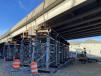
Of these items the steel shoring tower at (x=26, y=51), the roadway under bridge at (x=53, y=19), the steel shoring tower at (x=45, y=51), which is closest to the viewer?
the roadway under bridge at (x=53, y=19)

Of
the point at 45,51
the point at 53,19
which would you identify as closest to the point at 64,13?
the point at 53,19

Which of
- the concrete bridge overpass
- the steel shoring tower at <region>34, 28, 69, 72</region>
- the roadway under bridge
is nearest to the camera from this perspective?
the concrete bridge overpass

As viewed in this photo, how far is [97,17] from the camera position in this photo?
17.8 meters

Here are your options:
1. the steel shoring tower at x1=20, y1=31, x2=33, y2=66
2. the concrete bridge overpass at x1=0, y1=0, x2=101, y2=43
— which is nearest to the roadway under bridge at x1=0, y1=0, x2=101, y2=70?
the concrete bridge overpass at x1=0, y1=0, x2=101, y2=43

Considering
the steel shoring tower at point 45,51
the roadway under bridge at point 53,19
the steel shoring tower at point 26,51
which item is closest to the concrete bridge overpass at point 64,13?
the roadway under bridge at point 53,19

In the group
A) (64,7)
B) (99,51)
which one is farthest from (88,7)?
(99,51)

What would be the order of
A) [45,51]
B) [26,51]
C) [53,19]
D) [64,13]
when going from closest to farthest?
[64,13], [53,19], [45,51], [26,51]

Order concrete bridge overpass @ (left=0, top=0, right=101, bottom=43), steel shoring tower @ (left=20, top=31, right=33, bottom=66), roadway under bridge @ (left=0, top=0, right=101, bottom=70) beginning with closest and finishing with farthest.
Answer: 1. concrete bridge overpass @ (left=0, top=0, right=101, bottom=43)
2. roadway under bridge @ (left=0, top=0, right=101, bottom=70)
3. steel shoring tower @ (left=20, top=31, right=33, bottom=66)

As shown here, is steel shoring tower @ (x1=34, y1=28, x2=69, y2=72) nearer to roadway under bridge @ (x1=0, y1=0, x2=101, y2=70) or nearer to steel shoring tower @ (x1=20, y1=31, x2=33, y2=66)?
roadway under bridge @ (x1=0, y1=0, x2=101, y2=70)

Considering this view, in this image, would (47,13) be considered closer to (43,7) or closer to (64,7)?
(43,7)

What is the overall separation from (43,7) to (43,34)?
367 centimetres

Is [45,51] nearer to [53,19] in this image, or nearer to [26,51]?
[53,19]

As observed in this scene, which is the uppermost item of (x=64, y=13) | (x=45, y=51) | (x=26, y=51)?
(x=64, y=13)

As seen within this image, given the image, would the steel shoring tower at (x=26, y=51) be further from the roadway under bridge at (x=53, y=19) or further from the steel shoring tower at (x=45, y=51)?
the steel shoring tower at (x=45, y=51)
